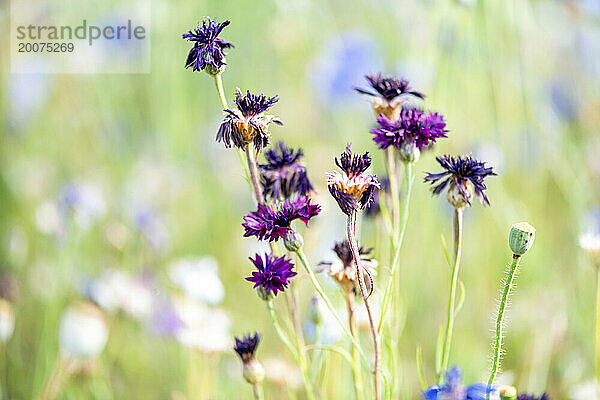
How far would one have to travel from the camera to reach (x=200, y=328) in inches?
30.3

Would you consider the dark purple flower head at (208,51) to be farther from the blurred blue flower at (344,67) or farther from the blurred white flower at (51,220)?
the blurred blue flower at (344,67)

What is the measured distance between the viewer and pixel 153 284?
1.07 metres

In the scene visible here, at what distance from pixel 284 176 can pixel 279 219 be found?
9 cm

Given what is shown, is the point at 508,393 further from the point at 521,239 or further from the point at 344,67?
the point at 344,67

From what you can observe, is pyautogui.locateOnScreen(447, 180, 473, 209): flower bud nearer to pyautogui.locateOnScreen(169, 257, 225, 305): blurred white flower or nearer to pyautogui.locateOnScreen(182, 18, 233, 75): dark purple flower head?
pyautogui.locateOnScreen(182, 18, 233, 75): dark purple flower head

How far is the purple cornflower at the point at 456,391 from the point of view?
15.9 inches

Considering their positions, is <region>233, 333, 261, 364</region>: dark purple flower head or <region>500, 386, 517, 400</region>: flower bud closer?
<region>500, 386, 517, 400</region>: flower bud

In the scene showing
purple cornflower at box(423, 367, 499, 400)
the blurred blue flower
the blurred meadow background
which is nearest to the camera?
purple cornflower at box(423, 367, 499, 400)

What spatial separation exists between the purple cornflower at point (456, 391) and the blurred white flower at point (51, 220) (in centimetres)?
70

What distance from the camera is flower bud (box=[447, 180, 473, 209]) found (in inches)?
19.1

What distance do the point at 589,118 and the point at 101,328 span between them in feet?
3.09

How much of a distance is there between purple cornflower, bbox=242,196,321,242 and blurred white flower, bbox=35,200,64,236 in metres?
0.62

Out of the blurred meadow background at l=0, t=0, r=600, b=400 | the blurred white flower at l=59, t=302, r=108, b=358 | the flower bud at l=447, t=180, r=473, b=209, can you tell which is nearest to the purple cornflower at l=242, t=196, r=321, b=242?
the flower bud at l=447, t=180, r=473, b=209

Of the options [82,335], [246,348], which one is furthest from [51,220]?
[246,348]
